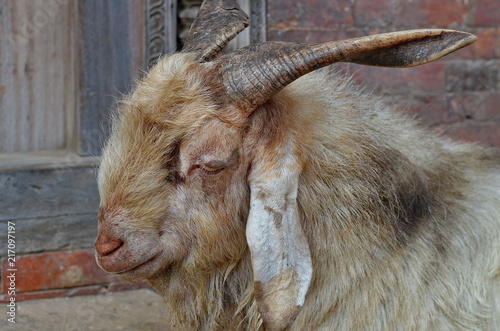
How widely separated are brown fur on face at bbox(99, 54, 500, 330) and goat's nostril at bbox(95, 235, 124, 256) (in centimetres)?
3

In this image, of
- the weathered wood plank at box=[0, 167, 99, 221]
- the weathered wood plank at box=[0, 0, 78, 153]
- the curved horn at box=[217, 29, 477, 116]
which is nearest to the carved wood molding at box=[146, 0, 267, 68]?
the weathered wood plank at box=[0, 0, 78, 153]

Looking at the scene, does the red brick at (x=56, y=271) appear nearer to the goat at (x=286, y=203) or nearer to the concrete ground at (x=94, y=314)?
the concrete ground at (x=94, y=314)

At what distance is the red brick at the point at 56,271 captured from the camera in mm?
3445

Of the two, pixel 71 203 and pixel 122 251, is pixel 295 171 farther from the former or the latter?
pixel 71 203

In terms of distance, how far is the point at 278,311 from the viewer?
2.08 m

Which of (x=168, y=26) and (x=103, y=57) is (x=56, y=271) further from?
(x=168, y=26)

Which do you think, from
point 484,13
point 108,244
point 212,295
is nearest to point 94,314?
point 212,295

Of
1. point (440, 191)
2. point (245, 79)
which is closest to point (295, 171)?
point (245, 79)

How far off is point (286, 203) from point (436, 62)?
2.16 meters

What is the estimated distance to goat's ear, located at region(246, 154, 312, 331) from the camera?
6.82 feet

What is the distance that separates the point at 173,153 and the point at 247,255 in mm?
418

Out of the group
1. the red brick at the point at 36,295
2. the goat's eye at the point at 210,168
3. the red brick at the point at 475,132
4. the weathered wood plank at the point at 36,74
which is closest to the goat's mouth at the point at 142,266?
the goat's eye at the point at 210,168

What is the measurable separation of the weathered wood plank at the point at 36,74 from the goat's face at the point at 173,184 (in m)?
1.52

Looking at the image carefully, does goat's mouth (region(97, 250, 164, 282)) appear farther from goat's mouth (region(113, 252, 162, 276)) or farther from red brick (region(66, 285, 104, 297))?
red brick (region(66, 285, 104, 297))
